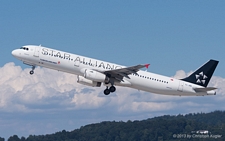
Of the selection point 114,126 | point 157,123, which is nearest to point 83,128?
point 114,126

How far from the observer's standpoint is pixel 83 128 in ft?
549

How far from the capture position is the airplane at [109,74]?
7462cm

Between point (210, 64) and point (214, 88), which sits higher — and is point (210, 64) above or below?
above

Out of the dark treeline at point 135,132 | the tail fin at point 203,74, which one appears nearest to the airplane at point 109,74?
the tail fin at point 203,74

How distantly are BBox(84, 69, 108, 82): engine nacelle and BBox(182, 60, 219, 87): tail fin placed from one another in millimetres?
14568

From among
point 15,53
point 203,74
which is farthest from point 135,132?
point 15,53

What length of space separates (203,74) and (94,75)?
1938cm

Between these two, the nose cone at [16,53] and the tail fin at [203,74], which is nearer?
the nose cone at [16,53]

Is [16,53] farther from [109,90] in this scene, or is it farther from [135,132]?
[135,132]

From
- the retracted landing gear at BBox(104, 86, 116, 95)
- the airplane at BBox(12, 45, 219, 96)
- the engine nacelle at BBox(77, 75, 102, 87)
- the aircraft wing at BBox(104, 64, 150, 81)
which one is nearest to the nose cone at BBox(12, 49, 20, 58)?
the airplane at BBox(12, 45, 219, 96)

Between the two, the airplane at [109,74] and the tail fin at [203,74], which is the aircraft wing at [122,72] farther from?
the tail fin at [203,74]

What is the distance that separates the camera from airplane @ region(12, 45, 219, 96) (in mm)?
74625

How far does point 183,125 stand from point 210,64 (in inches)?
3280

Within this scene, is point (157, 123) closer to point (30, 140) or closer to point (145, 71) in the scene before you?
point (30, 140)
